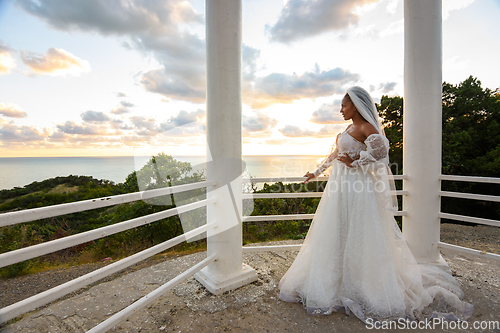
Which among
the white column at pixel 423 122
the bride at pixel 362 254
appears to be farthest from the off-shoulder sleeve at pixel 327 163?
the white column at pixel 423 122

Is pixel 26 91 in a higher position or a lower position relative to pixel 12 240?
higher

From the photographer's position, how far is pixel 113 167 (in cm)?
1198

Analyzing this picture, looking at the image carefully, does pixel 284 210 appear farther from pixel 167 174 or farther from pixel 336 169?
pixel 336 169

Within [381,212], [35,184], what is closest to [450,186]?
[381,212]

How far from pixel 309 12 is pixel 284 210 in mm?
3860

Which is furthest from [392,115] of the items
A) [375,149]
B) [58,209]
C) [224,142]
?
[58,209]

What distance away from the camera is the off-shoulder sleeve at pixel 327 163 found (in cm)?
236

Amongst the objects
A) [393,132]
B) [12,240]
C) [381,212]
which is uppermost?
[393,132]

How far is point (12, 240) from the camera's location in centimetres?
400

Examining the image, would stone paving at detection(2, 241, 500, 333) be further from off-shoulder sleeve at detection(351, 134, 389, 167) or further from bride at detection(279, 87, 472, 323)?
off-shoulder sleeve at detection(351, 134, 389, 167)

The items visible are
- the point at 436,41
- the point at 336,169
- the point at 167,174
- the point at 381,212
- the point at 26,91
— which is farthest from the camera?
the point at 26,91

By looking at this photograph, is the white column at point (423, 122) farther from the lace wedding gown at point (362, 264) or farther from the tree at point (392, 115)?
the tree at point (392, 115)

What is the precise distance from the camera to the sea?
3248 mm

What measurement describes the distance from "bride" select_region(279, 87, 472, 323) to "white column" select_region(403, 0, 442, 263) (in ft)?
1.80
